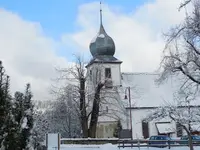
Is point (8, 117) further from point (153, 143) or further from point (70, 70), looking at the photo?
point (70, 70)

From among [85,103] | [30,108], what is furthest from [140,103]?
[30,108]

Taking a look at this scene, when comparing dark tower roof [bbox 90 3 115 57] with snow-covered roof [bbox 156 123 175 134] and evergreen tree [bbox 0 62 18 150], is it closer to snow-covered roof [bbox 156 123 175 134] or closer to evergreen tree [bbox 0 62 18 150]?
snow-covered roof [bbox 156 123 175 134]

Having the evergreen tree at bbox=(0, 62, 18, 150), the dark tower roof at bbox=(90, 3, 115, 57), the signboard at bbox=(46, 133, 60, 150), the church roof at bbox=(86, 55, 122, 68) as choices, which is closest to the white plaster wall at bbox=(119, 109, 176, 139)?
the church roof at bbox=(86, 55, 122, 68)

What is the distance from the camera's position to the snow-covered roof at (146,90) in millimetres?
50438

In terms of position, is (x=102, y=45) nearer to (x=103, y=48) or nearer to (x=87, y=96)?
(x=103, y=48)

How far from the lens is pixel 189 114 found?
25.8 m

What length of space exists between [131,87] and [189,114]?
25770mm

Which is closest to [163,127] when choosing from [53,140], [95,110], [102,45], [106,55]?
[106,55]

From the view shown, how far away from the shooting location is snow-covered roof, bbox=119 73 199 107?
50.4 metres

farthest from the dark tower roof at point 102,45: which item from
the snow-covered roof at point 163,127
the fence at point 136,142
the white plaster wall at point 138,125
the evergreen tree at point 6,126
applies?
the evergreen tree at point 6,126

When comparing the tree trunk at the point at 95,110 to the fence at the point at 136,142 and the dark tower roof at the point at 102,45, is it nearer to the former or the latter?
the fence at the point at 136,142

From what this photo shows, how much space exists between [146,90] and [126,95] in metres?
4.88

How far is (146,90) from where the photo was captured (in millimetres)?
52969

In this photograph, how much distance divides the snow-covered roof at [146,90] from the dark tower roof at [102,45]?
5.04 meters
